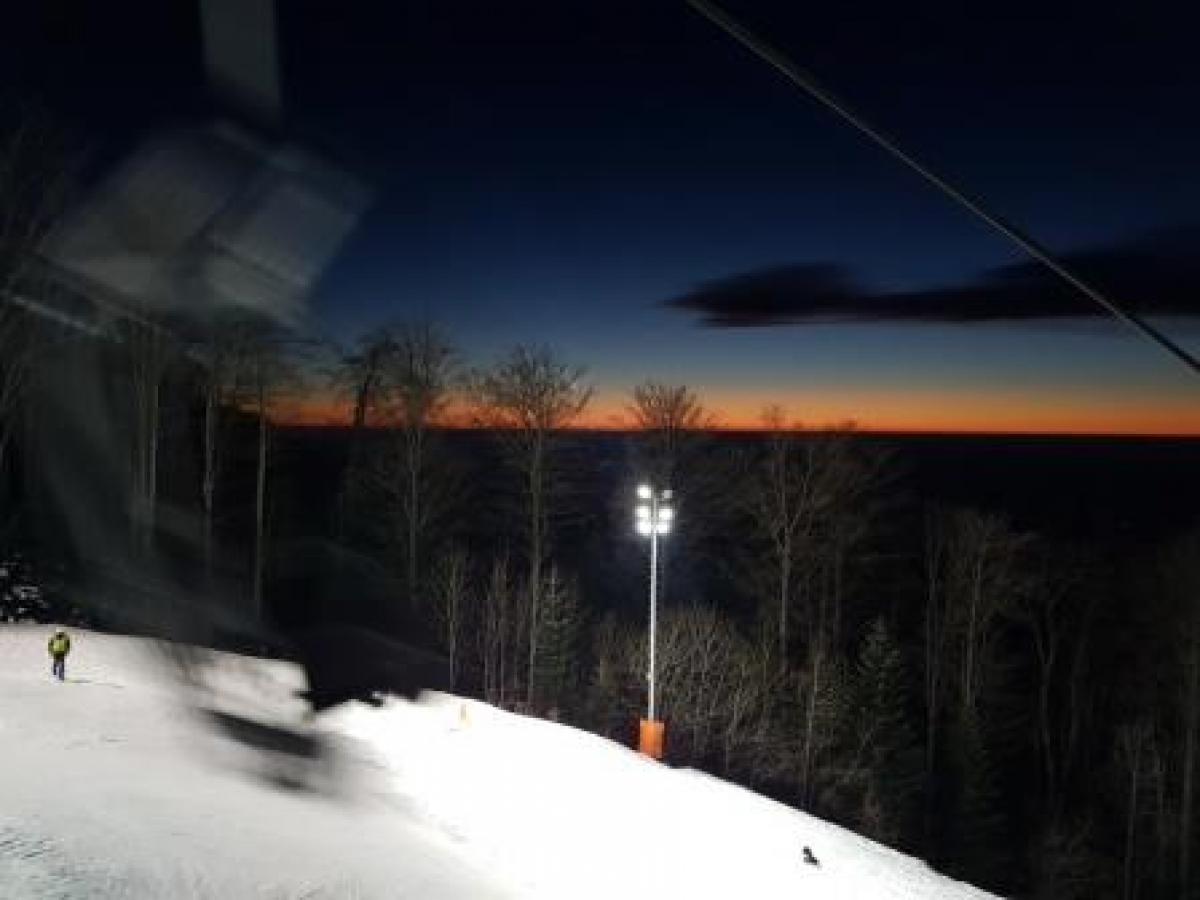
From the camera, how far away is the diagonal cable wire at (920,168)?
315 centimetres

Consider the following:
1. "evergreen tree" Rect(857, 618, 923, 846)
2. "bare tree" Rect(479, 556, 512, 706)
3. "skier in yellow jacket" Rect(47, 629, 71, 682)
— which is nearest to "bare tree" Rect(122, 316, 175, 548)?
"bare tree" Rect(479, 556, 512, 706)

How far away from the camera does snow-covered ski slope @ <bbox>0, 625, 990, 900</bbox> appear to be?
39.6 feet

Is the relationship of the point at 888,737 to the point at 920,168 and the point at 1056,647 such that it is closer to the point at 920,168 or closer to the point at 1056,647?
the point at 1056,647

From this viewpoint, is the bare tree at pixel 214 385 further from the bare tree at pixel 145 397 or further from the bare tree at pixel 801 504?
the bare tree at pixel 801 504

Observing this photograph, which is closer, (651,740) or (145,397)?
(651,740)

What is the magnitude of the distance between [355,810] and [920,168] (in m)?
13.7

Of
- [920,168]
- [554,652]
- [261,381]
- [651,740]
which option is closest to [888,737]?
[554,652]

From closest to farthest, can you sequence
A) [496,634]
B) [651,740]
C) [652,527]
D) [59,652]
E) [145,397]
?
[59,652] → [652,527] → [651,740] → [145,397] → [496,634]

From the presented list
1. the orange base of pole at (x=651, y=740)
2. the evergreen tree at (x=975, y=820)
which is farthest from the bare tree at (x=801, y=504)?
the orange base of pole at (x=651, y=740)

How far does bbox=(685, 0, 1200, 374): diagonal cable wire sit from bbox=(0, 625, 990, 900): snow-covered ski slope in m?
10.1

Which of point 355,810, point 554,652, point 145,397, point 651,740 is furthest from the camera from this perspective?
point 554,652

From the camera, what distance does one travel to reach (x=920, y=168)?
146 inches

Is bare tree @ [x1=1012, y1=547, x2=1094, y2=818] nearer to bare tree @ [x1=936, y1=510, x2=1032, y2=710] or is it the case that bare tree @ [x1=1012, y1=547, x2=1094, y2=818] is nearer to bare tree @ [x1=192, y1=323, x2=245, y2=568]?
bare tree @ [x1=936, y1=510, x2=1032, y2=710]

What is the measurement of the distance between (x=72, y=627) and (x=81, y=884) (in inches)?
690
